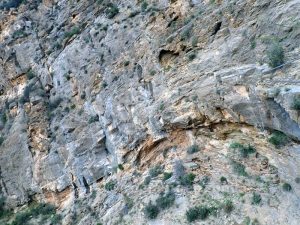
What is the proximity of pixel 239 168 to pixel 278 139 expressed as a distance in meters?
2.15

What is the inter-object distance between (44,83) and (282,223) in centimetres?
1830

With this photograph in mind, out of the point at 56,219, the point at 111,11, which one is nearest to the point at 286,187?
the point at 56,219

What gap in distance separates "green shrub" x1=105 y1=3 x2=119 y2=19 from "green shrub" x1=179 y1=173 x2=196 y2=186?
11966 millimetres

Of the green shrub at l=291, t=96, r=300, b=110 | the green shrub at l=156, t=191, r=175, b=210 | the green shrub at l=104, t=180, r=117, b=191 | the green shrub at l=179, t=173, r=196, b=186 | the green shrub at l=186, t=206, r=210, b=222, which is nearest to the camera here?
the green shrub at l=291, t=96, r=300, b=110

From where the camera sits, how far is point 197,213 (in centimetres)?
1472

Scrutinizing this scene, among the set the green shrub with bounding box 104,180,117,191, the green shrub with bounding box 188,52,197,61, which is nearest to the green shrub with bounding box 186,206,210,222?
the green shrub with bounding box 104,180,117,191

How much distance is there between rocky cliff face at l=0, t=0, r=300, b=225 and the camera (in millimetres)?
13727

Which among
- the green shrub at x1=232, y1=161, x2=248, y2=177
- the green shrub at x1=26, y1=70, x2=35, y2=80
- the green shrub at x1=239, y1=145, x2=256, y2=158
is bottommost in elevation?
the green shrub at x1=232, y1=161, x2=248, y2=177

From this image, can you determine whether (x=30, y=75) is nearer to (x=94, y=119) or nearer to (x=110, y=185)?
(x=94, y=119)

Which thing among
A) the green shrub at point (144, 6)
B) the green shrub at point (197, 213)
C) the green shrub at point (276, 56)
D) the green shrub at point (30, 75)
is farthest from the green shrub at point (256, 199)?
the green shrub at point (30, 75)

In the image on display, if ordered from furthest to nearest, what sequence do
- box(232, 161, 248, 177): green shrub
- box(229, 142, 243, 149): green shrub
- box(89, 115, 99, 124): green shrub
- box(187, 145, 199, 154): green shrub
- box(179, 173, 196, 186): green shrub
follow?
box(89, 115, 99, 124): green shrub → box(187, 145, 199, 154): green shrub → box(179, 173, 196, 186): green shrub → box(229, 142, 243, 149): green shrub → box(232, 161, 248, 177): green shrub

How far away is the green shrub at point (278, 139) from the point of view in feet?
43.8

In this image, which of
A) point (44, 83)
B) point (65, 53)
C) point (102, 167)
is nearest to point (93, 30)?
point (65, 53)

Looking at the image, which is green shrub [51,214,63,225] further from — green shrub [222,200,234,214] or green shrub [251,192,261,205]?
green shrub [251,192,261,205]
